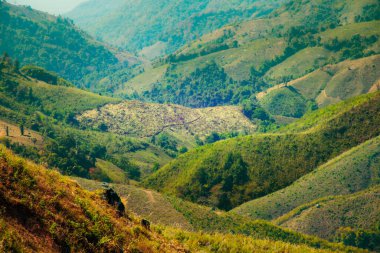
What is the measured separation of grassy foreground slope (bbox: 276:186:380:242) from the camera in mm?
102688

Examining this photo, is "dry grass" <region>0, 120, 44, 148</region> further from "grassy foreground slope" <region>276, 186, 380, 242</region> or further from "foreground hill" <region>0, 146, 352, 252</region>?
"foreground hill" <region>0, 146, 352, 252</region>

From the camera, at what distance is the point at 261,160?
143625 mm

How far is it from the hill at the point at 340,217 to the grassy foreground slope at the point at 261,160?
24.6m

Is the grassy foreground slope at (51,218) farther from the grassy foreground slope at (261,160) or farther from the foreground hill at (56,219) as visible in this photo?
the grassy foreground slope at (261,160)

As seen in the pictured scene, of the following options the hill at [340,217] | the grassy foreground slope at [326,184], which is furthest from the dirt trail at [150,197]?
the hill at [340,217]

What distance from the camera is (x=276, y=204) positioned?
12144 cm

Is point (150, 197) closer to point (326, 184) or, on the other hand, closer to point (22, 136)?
point (326, 184)

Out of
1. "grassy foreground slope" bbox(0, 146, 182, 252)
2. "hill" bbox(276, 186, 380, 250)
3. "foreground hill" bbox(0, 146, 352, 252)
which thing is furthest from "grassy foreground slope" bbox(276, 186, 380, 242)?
"grassy foreground slope" bbox(0, 146, 182, 252)

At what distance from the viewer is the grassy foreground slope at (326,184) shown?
120250 mm

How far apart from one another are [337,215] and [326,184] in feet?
65.7

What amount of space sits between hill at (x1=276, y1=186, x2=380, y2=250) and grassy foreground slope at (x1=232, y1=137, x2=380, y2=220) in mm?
7591

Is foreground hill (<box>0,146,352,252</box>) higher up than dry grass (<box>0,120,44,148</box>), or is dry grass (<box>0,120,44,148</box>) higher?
foreground hill (<box>0,146,352,252</box>)

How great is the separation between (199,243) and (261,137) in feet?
417

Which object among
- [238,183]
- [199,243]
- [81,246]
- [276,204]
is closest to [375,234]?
[276,204]
